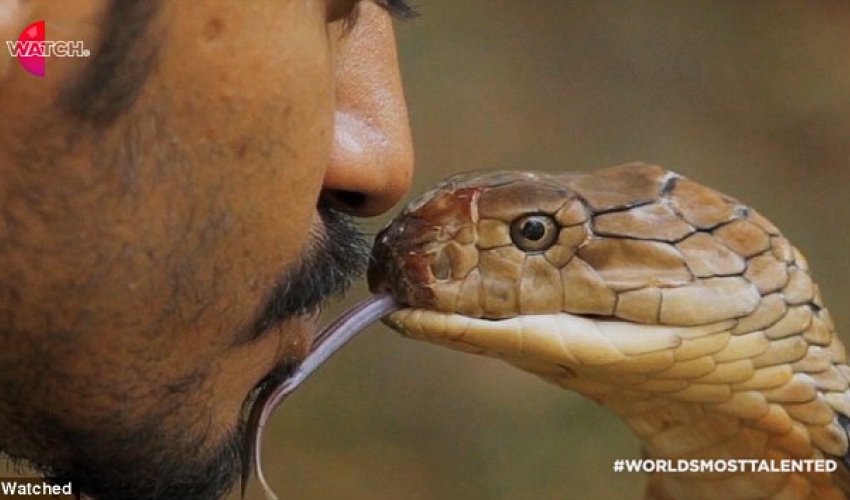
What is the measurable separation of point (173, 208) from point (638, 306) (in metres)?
0.32

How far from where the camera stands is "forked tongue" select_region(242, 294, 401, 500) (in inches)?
39.7

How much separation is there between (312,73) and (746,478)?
18.5 inches

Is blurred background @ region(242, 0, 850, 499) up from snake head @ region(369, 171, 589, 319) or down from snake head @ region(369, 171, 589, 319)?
down

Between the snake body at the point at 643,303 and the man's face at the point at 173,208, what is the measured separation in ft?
0.20

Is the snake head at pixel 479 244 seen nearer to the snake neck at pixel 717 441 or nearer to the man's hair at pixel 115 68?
the snake neck at pixel 717 441

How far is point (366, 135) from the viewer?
99cm

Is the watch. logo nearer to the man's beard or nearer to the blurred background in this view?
the man's beard

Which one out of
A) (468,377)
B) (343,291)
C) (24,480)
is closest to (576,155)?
(468,377)

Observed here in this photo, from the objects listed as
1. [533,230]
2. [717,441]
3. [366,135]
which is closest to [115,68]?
[366,135]

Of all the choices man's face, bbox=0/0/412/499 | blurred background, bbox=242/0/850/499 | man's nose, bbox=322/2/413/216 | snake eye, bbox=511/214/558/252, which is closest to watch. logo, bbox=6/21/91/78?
man's face, bbox=0/0/412/499

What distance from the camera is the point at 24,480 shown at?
1.39 meters

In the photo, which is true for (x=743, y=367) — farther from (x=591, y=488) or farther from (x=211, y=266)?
(x=591, y=488)

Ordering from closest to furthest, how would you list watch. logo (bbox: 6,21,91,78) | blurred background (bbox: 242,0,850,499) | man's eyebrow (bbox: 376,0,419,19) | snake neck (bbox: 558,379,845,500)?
watch. logo (bbox: 6,21,91,78) < man's eyebrow (bbox: 376,0,419,19) < snake neck (bbox: 558,379,845,500) < blurred background (bbox: 242,0,850,499)

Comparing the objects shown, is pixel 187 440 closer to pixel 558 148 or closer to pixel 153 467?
pixel 153 467
